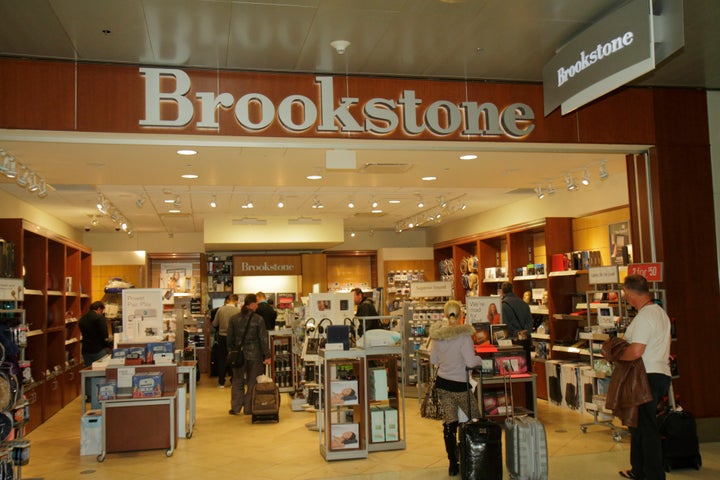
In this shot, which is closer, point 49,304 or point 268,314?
point 49,304

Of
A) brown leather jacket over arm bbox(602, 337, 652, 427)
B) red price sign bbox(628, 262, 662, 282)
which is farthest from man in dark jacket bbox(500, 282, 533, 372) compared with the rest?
brown leather jacket over arm bbox(602, 337, 652, 427)

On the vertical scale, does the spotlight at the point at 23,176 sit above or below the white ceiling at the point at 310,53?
below

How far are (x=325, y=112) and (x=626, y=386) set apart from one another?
3.39 metres

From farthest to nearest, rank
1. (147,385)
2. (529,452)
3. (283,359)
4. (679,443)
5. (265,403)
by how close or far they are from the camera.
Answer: (283,359) < (265,403) < (147,385) < (679,443) < (529,452)

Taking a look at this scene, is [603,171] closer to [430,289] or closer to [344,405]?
[344,405]

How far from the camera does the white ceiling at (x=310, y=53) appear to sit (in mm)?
4855

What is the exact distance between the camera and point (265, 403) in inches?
332

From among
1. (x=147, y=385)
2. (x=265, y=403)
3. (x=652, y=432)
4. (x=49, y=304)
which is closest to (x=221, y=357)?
(x=49, y=304)

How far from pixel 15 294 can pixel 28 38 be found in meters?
2.71

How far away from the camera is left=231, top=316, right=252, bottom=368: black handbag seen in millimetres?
8656

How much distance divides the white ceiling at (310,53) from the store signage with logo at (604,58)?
1.14ft

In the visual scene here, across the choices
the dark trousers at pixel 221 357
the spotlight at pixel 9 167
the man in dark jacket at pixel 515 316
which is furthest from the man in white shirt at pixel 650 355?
the dark trousers at pixel 221 357

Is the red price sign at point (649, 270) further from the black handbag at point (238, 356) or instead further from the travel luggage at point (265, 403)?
the black handbag at point (238, 356)

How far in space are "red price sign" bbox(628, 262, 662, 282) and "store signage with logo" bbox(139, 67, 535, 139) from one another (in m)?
1.75
